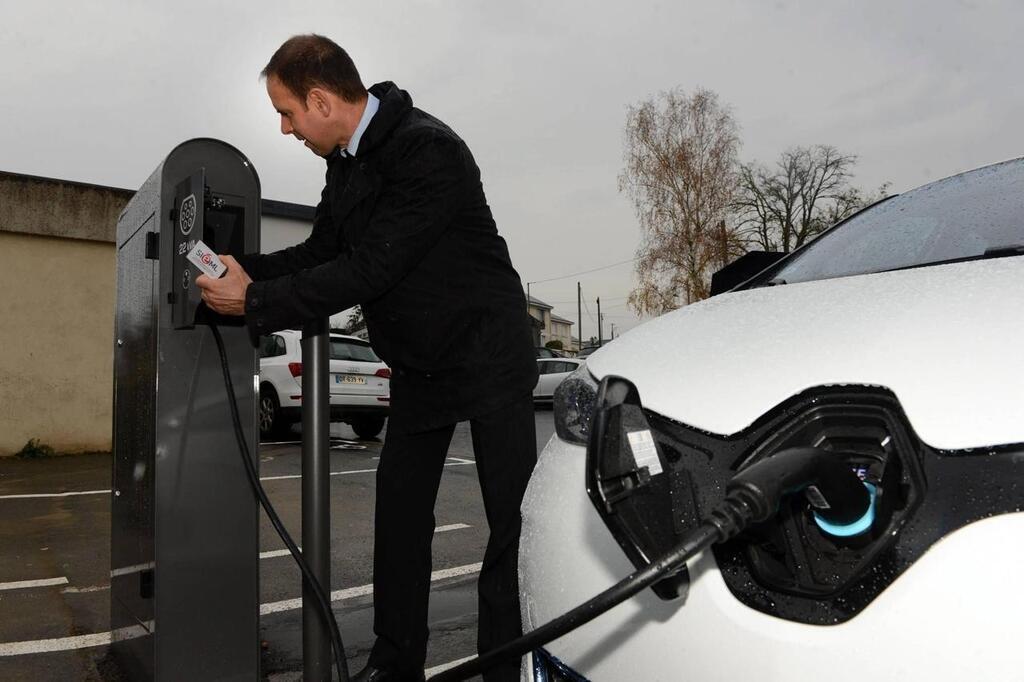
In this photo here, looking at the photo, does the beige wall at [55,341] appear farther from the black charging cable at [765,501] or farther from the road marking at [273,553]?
the black charging cable at [765,501]

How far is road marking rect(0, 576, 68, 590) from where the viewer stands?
417 centimetres

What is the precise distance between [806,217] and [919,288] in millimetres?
38601

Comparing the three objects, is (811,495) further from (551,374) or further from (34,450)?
(551,374)

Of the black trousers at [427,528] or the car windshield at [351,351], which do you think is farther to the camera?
the car windshield at [351,351]

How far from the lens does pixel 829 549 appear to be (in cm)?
117

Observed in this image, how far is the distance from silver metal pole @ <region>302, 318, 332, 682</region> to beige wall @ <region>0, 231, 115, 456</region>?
29.2 ft

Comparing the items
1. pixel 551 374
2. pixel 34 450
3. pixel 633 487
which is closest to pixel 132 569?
pixel 633 487

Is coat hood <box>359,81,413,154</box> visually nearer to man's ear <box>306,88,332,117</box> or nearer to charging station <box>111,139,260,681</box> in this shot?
man's ear <box>306,88,332,117</box>

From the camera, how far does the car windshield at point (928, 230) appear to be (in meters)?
1.88

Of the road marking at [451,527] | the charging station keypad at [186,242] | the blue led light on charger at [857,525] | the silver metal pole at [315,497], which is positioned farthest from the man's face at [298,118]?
the road marking at [451,527]

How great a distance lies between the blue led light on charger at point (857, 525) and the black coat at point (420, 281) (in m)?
1.30

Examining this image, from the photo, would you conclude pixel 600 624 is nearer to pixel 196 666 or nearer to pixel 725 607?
pixel 725 607

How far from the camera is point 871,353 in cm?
122

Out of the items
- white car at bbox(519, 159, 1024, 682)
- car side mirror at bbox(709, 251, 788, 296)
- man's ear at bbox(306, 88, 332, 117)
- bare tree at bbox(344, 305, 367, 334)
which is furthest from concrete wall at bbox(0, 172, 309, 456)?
bare tree at bbox(344, 305, 367, 334)
